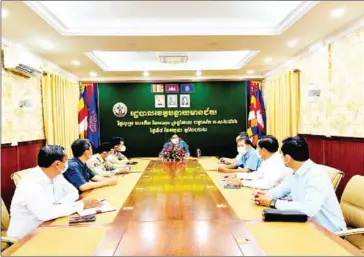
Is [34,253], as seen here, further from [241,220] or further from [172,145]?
[172,145]

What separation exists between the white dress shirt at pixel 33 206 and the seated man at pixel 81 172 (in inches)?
29.5

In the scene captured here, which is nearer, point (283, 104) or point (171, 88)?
point (283, 104)

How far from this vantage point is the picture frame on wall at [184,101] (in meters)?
7.76

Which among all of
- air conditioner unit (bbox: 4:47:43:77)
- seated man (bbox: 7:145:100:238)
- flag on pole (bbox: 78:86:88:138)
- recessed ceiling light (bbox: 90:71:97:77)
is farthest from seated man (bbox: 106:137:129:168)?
seated man (bbox: 7:145:100:238)

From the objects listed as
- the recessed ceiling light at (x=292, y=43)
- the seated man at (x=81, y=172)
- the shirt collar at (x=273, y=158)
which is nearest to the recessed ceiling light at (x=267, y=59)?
the recessed ceiling light at (x=292, y=43)

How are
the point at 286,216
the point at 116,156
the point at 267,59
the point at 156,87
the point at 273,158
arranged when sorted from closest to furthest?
the point at 286,216, the point at 273,158, the point at 116,156, the point at 267,59, the point at 156,87

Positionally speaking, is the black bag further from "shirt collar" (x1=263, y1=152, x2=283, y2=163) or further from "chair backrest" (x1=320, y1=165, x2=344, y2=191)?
"shirt collar" (x1=263, y1=152, x2=283, y2=163)

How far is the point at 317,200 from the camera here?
6.65 ft

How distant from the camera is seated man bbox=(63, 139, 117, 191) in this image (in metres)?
3.08

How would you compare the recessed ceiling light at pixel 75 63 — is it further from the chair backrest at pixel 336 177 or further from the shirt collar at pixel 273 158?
the chair backrest at pixel 336 177

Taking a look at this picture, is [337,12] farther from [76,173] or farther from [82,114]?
[82,114]

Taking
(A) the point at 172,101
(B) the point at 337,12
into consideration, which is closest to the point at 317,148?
(B) the point at 337,12

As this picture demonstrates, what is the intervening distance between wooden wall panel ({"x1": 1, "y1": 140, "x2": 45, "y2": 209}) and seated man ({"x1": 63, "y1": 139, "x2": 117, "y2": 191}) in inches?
42.8

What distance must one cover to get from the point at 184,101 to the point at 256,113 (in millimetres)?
1619
